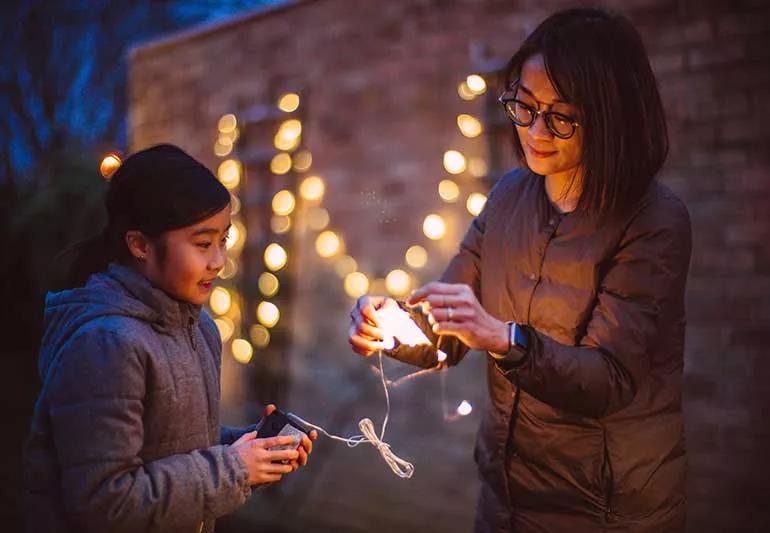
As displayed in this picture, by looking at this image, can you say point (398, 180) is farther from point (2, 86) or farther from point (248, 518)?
point (2, 86)

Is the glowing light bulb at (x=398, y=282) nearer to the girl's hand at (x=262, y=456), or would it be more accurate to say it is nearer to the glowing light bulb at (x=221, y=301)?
the glowing light bulb at (x=221, y=301)

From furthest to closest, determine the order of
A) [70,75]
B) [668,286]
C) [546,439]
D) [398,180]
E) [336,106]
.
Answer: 1. [70,75]
2. [336,106]
3. [398,180]
4. [546,439]
5. [668,286]

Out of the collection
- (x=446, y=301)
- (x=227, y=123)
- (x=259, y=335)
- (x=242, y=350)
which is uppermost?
(x=227, y=123)

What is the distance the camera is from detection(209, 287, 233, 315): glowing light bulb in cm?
493

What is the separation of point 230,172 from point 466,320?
3584mm

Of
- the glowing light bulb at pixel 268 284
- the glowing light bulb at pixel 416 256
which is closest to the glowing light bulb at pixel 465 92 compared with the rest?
the glowing light bulb at pixel 416 256

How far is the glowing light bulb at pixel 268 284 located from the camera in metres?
4.68

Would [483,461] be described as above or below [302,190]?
below

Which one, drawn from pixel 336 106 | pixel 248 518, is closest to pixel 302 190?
pixel 336 106

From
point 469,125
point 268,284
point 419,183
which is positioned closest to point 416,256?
point 419,183

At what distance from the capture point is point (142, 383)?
169cm

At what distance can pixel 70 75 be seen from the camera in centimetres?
1217

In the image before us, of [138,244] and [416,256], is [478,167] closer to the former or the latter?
[416,256]

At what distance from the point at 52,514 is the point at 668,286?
1658mm
